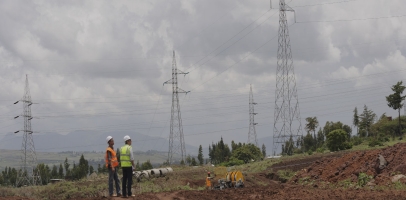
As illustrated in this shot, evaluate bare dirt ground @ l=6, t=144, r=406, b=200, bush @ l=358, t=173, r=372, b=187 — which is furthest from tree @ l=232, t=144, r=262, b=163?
bush @ l=358, t=173, r=372, b=187

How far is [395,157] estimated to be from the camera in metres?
22.9

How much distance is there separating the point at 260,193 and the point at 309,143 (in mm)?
90242

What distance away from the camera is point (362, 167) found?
2330cm

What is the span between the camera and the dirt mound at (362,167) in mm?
21587

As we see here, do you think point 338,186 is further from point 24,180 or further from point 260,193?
point 24,180

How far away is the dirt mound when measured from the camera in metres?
21.6

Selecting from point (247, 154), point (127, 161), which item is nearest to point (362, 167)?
point (127, 161)

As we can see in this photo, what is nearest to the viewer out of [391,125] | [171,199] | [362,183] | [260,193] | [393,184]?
[171,199]

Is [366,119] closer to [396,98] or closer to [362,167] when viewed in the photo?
[396,98]

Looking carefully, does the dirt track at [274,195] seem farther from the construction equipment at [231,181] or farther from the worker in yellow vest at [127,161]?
the construction equipment at [231,181]

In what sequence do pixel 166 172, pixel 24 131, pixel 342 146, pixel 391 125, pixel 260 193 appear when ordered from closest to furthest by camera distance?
1. pixel 260 193
2. pixel 166 172
3. pixel 342 146
4. pixel 24 131
5. pixel 391 125

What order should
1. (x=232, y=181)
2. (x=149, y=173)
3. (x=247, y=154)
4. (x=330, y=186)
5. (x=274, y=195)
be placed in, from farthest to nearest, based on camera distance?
(x=247, y=154)
(x=149, y=173)
(x=232, y=181)
(x=330, y=186)
(x=274, y=195)

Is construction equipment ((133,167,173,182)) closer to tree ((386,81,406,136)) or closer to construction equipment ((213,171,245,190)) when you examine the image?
construction equipment ((213,171,245,190))

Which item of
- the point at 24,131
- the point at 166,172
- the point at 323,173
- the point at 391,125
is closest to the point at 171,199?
the point at 323,173
